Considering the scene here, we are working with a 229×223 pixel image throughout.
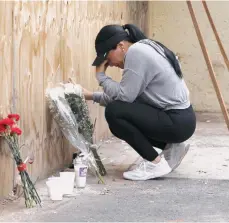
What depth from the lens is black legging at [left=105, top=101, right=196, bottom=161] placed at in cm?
493

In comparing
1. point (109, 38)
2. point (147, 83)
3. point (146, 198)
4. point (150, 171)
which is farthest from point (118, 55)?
point (146, 198)

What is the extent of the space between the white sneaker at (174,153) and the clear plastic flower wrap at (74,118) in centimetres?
55

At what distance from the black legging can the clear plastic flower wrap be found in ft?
0.68

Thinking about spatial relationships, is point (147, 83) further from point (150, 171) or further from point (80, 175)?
point (80, 175)

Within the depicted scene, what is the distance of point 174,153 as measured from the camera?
5289 mm

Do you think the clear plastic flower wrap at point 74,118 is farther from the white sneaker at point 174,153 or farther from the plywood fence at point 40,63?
the white sneaker at point 174,153

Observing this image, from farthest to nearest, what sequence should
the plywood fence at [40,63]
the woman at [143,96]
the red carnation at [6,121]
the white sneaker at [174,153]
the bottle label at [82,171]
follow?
the white sneaker at [174,153] → the woman at [143,96] → the bottle label at [82,171] → the plywood fence at [40,63] → the red carnation at [6,121]

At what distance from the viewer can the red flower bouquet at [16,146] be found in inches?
159

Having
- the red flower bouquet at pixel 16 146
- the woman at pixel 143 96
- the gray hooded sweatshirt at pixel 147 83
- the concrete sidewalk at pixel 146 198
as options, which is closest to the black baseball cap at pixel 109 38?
the woman at pixel 143 96

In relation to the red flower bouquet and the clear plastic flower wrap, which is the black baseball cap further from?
the red flower bouquet

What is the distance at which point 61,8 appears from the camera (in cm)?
533

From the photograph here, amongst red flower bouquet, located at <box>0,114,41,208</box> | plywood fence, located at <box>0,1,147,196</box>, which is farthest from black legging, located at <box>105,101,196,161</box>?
red flower bouquet, located at <box>0,114,41,208</box>

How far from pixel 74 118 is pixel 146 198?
88cm

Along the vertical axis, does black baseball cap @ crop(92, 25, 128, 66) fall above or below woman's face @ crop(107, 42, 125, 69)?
above
